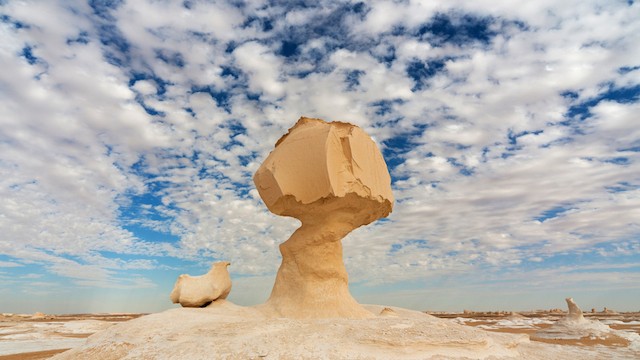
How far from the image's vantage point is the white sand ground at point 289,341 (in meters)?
7.77

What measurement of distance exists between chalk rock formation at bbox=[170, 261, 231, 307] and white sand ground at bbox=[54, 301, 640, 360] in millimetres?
3367

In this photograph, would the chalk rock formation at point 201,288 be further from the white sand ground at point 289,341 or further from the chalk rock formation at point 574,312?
the chalk rock formation at point 574,312

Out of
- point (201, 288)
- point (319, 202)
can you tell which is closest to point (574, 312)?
point (319, 202)

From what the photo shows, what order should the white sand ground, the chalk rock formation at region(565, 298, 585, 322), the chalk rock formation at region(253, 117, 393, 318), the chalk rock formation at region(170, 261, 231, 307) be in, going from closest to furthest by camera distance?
the white sand ground, the chalk rock formation at region(253, 117, 393, 318), the chalk rock formation at region(170, 261, 231, 307), the chalk rock formation at region(565, 298, 585, 322)

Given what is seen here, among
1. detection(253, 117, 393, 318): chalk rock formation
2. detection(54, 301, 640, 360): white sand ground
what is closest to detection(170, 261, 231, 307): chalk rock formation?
detection(253, 117, 393, 318): chalk rock formation

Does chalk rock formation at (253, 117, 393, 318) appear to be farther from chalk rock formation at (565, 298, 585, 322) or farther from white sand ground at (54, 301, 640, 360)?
chalk rock formation at (565, 298, 585, 322)

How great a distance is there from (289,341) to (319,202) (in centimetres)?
494

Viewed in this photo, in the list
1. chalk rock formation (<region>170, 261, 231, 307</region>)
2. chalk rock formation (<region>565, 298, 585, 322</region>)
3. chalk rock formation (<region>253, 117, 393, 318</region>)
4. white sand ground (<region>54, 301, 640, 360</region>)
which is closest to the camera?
white sand ground (<region>54, 301, 640, 360</region>)

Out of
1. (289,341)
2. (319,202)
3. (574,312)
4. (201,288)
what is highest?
(319,202)

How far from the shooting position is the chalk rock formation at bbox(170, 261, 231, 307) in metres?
Answer: 13.5

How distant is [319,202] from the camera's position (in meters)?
12.2

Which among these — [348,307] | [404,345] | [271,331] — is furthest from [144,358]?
[348,307]

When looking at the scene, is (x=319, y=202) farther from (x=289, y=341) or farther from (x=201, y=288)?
(x=201, y=288)

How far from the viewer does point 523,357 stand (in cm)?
975
